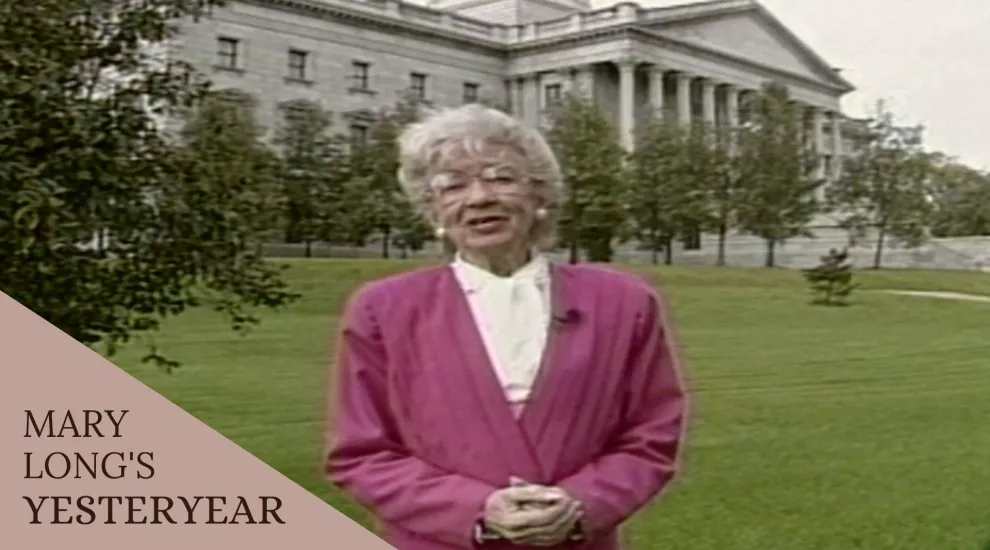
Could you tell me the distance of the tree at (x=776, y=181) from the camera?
10.9 ft

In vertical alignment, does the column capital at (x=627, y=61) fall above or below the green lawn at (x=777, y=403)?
above

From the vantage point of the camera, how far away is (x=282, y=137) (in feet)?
10.5

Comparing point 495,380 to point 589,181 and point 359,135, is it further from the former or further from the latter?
point 359,135

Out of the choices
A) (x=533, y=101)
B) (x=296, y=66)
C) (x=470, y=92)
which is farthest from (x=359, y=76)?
(x=533, y=101)

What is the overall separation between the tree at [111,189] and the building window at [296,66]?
0.31 meters

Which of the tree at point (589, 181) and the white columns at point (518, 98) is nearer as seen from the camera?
the tree at point (589, 181)

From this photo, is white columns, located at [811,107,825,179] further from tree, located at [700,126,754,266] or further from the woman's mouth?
the woman's mouth

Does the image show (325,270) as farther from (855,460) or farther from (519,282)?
(519,282)

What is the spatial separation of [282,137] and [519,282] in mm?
2033

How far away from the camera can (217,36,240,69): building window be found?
125 inches

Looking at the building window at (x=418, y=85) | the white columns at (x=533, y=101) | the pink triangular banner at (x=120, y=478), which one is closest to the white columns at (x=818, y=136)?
the white columns at (x=533, y=101)

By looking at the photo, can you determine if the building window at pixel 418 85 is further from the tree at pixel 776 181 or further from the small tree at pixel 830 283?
the small tree at pixel 830 283

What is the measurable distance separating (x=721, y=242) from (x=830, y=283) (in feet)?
1.02

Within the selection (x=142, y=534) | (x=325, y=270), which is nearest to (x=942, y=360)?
(x=325, y=270)
